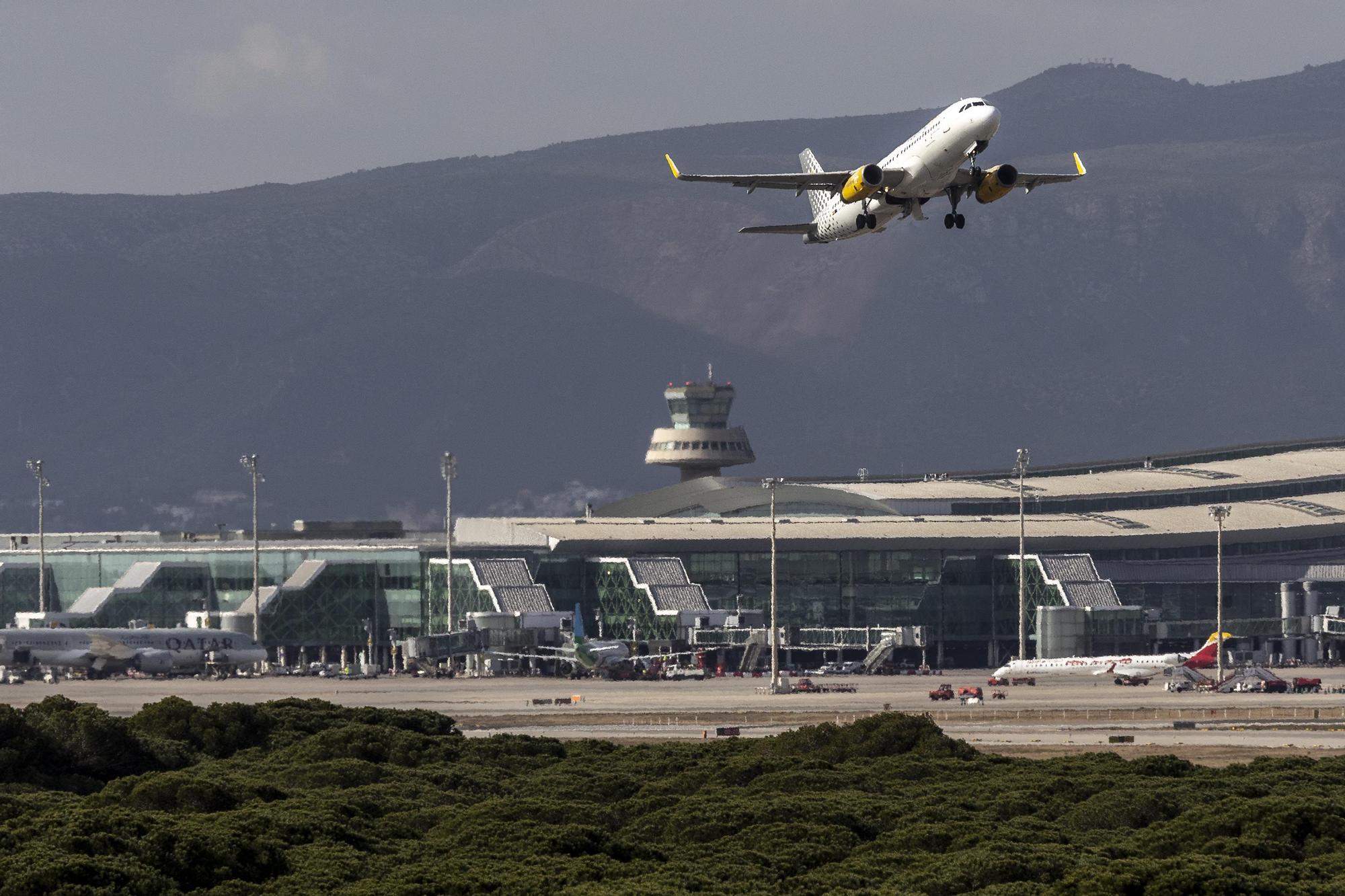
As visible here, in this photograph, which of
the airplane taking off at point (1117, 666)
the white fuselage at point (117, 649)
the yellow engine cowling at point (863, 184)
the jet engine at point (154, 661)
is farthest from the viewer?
the jet engine at point (154, 661)

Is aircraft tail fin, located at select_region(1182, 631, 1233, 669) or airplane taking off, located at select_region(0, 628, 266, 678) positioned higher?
airplane taking off, located at select_region(0, 628, 266, 678)

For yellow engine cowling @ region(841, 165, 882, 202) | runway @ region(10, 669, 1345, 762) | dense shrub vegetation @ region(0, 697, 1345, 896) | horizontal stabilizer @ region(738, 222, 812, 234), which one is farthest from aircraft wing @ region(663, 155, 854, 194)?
runway @ region(10, 669, 1345, 762)

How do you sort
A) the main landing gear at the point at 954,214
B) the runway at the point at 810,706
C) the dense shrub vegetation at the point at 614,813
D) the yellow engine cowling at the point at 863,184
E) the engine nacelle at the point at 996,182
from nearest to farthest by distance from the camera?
the dense shrub vegetation at the point at 614,813 → the engine nacelle at the point at 996,182 → the main landing gear at the point at 954,214 → the yellow engine cowling at the point at 863,184 → the runway at the point at 810,706

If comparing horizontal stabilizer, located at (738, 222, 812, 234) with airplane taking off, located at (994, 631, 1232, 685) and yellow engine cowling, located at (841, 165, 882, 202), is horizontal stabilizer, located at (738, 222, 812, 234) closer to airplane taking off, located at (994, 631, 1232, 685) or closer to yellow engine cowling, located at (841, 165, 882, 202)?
yellow engine cowling, located at (841, 165, 882, 202)

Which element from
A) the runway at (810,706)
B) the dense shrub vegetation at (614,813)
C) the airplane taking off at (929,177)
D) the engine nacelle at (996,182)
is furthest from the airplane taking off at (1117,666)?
the engine nacelle at (996,182)

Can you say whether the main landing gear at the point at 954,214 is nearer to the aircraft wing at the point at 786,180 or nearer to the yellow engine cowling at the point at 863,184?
the yellow engine cowling at the point at 863,184

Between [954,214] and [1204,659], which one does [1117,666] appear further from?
[954,214]

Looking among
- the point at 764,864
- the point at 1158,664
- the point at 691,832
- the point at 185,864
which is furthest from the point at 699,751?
the point at 1158,664
